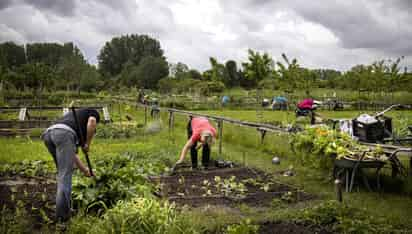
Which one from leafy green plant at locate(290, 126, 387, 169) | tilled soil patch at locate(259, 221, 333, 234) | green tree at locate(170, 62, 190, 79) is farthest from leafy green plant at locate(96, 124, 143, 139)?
green tree at locate(170, 62, 190, 79)

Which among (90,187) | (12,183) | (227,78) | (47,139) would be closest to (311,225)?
(90,187)

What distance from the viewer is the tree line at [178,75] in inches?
872

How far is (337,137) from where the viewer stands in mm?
5570

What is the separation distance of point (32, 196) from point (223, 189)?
264 centimetres

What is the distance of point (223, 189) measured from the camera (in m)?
5.25

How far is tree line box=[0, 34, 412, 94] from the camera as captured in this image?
72.6ft

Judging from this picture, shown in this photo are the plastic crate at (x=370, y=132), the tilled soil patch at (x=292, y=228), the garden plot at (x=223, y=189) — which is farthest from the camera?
the plastic crate at (x=370, y=132)

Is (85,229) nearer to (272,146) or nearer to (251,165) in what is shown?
Result: (251,165)

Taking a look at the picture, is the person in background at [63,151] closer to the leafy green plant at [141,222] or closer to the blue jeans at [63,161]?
the blue jeans at [63,161]

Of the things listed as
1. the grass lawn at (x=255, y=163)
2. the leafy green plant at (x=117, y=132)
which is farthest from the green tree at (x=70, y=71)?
the grass lawn at (x=255, y=163)

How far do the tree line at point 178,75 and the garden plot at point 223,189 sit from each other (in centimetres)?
383

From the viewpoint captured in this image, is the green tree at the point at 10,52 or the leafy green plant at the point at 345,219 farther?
the green tree at the point at 10,52

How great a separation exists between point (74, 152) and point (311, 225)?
2.59 metres

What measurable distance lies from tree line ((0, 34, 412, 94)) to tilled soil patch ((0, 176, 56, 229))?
7.96 ft
